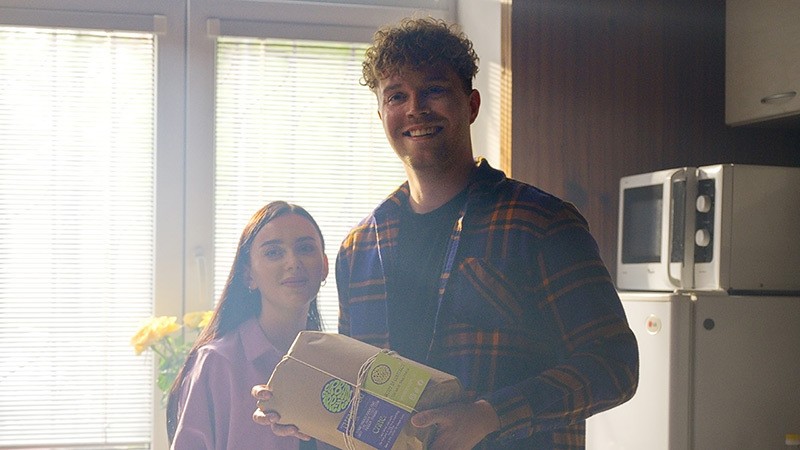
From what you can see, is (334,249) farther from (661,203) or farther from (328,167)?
(661,203)

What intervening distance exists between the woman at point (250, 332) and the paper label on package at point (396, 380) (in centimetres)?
48

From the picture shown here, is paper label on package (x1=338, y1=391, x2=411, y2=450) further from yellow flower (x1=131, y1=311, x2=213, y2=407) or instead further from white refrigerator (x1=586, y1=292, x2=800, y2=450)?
yellow flower (x1=131, y1=311, x2=213, y2=407)

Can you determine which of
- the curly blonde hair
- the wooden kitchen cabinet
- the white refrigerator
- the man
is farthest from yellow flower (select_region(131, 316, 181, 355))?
the wooden kitchen cabinet

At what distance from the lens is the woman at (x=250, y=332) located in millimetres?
1561

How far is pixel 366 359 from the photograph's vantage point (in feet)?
3.69

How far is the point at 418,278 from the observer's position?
4.39 feet

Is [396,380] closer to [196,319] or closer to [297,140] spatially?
[196,319]

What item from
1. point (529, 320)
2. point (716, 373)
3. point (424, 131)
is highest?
point (424, 131)

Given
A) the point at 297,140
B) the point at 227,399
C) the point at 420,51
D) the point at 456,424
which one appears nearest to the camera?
the point at 456,424

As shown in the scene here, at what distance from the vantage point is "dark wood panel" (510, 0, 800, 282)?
9.06 feet

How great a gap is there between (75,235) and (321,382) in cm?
199

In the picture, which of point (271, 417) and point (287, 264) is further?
point (287, 264)

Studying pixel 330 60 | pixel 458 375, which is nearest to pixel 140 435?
pixel 330 60

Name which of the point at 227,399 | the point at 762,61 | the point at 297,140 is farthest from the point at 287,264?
the point at 762,61
